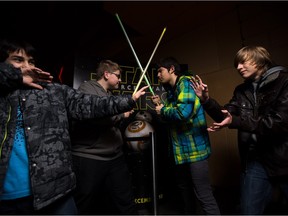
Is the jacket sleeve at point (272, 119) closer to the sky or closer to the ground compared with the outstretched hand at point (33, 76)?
closer to the ground

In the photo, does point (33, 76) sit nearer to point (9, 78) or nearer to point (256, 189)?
point (9, 78)

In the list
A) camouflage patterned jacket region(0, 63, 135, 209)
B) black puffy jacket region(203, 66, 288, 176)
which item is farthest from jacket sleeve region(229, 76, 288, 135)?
camouflage patterned jacket region(0, 63, 135, 209)

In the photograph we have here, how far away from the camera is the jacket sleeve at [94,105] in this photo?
1.15 meters

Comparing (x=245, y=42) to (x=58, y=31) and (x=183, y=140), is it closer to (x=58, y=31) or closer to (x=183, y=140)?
(x=183, y=140)

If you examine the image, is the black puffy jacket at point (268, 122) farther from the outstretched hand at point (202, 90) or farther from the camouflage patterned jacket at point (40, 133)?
the camouflage patterned jacket at point (40, 133)

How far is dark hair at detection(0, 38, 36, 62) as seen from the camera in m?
1.08

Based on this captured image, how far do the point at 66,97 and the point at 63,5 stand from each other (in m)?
1.89

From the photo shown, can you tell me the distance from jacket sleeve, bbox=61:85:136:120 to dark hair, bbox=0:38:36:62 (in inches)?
10.6

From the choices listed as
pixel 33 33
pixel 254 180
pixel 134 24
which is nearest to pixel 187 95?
pixel 254 180

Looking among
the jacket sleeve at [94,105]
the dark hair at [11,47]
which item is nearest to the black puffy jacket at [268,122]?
the jacket sleeve at [94,105]

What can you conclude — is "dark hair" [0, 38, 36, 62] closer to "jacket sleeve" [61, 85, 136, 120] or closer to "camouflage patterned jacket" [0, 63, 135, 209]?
"camouflage patterned jacket" [0, 63, 135, 209]

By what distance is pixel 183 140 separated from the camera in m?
1.74

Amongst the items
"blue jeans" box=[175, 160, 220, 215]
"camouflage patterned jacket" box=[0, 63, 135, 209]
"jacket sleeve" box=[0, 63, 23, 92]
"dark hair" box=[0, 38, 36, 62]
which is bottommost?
"blue jeans" box=[175, 160, 220, 215]

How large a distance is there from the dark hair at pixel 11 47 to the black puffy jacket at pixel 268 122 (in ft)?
3.85
